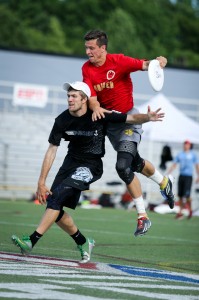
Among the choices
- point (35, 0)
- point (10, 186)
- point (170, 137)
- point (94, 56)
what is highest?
point (35, 0)

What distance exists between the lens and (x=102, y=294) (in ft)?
26.7

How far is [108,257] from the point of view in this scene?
11633 mm

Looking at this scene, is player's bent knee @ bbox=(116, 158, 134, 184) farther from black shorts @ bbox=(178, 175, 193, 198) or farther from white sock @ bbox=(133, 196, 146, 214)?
black shorts @ bbox=(178, 175, 193, 198)

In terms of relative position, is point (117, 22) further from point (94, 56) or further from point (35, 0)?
point (94, 56)

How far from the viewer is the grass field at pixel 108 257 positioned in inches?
327

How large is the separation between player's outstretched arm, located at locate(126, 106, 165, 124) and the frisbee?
61 cm

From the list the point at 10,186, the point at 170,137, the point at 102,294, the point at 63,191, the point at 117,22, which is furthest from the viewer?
the point at 117,22

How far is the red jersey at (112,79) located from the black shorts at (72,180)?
0.96 m

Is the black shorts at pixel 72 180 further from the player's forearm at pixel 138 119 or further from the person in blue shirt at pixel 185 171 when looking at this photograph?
the person in blue shirt at pixel 185 171

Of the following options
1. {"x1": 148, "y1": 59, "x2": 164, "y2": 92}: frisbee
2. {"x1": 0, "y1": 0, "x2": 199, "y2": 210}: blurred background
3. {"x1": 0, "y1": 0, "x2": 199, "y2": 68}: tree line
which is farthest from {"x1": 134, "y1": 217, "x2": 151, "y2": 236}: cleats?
A: {"x1": 0, "y1": 0, "x2": 199, "y2": 68}: tree line

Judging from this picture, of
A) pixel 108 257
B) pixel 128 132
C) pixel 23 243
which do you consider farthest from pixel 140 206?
pixel 23 243

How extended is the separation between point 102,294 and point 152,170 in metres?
4.29

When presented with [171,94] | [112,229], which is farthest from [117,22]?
[112,229]

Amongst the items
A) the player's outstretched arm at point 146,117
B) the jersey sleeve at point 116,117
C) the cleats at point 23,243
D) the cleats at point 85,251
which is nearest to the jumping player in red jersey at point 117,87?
the jersey sleeve at point 116,117
